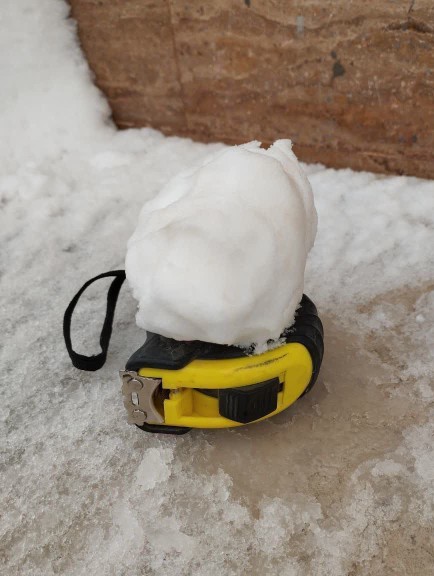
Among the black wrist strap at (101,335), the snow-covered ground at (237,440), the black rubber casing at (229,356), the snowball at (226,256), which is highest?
the snowball at (226,256)

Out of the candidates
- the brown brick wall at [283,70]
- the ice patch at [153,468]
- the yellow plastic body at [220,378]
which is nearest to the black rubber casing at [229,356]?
the yellow plastic body at [220,378]

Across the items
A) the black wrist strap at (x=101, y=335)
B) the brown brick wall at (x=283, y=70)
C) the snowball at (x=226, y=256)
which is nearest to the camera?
the snowball at (x=226, y=256)

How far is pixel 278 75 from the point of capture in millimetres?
1618

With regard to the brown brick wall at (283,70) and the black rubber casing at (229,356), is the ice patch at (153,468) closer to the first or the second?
the black rubber casing at (229,356)

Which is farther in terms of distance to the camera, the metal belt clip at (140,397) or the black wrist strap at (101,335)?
the black wrist strap at (101,335)

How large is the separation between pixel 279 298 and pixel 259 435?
0.25 m

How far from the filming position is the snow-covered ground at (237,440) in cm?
80

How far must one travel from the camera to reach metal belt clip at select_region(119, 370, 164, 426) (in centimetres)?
83

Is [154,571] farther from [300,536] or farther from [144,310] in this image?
[144,310]

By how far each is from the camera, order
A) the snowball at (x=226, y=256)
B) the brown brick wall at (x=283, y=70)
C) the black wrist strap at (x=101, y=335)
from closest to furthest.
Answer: the snowball at (x=226, y=256), the black wrist strap at (x=101, y=335), the brown brick wall at (x=283, y=70)

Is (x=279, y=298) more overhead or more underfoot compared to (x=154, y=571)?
more overhead

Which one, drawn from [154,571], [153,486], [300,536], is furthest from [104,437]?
[300,536]

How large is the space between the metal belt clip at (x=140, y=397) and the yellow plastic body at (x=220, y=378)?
11 millimetres

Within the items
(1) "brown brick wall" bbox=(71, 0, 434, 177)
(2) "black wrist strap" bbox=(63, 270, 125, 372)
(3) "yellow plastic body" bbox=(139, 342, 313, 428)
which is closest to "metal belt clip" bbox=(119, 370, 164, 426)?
(3) "yellow plastic body" bbox=(139, 342, 313, 428)
